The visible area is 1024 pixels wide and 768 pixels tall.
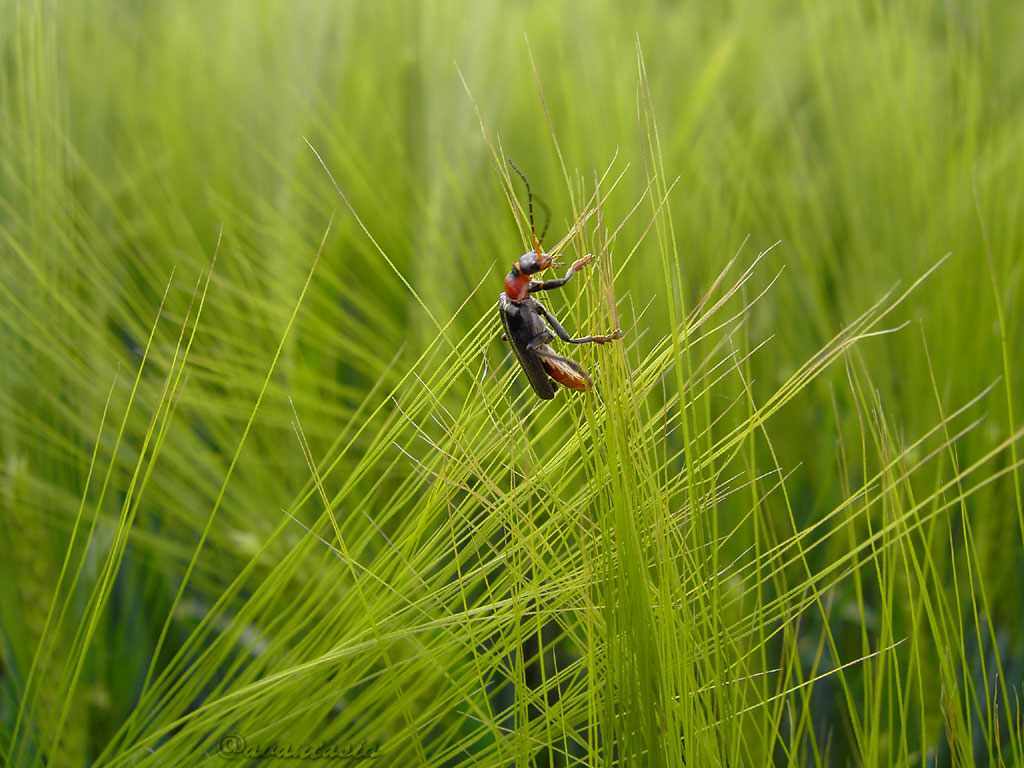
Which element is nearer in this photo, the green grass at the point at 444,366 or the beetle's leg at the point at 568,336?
the beetle's leg at the point at 568,336

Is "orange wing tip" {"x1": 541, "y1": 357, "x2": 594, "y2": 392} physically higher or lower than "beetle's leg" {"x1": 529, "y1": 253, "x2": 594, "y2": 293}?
lower

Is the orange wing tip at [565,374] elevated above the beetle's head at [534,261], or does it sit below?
below

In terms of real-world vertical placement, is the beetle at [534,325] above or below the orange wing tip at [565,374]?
above

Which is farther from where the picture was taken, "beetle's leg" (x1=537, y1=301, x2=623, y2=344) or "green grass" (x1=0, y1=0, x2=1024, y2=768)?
"green grass" (x1=0, y1=0, x2=1024, y2=768)
